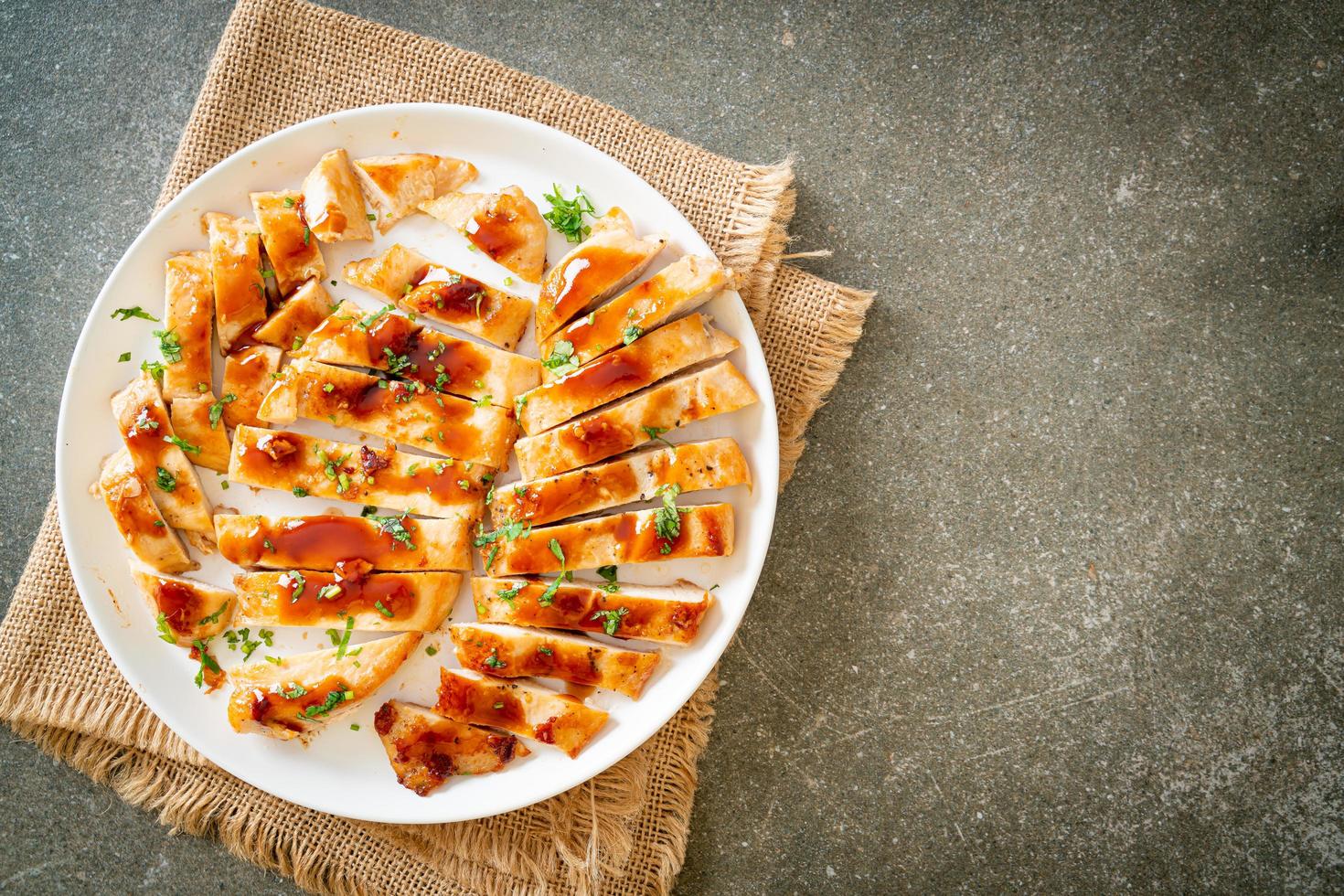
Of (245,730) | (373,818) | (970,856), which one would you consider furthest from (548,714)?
(970,856)

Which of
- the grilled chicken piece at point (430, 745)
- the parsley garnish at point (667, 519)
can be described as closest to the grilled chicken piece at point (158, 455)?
the grilled chicken piece at point (430, 745)

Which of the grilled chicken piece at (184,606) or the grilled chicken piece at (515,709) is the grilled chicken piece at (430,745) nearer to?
the grilled chicken piece at (515,709)

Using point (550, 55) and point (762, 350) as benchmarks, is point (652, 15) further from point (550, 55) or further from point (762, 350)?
point (762, 350)

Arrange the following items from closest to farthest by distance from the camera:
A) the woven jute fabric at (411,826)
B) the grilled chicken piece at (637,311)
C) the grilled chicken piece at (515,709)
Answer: the grilled chicken piece at (637,311) < the grilled chicken piece at (515,709) < the woven jute fabric at (411,826)

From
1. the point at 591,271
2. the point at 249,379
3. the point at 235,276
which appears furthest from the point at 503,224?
the point at 249,379

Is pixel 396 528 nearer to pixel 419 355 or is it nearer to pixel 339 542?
pixel 339 542

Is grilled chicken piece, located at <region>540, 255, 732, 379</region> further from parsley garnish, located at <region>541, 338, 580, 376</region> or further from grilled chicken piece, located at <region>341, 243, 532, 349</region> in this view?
grilled chicken piece, located at <region>341, 243, 532, 349</region>
